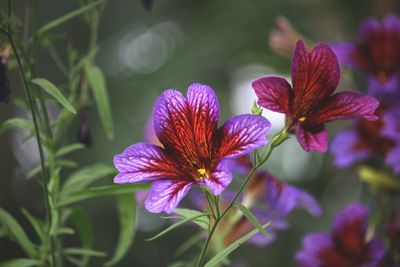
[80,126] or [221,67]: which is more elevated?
[80,126]

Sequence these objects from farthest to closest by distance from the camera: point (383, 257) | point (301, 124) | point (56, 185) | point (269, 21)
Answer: point (269, 21), point (383, 257), point (56, 185), point (301, 124)

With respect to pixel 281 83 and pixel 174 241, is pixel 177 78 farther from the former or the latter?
pixel 281 83

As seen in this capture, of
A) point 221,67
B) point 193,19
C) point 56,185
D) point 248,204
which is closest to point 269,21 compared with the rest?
point 221,67

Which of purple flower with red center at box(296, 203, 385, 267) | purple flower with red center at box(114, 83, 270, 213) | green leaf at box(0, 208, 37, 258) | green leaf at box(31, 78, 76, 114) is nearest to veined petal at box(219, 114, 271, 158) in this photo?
purple flower with red center at box(114, 83, 270, 213)

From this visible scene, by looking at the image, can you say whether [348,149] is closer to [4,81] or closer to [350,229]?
[350,229]

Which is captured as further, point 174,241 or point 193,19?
point 193,19

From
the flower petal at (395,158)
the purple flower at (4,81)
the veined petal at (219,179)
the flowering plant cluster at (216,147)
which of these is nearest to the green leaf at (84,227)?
the flowering plant cluster at (216,147)
